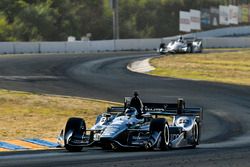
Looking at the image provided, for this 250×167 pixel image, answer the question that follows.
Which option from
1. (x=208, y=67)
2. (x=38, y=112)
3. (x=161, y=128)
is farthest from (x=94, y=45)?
(x=161, y=128)

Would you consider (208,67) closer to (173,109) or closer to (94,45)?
(94,45)

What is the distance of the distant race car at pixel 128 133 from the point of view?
13406mm

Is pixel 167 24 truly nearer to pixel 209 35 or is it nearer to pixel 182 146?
pixel 209 35

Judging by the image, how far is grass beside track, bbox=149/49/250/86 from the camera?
39.5 meters

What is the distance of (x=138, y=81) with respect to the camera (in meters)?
35.8

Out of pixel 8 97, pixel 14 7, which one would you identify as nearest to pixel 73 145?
pixel 8 97

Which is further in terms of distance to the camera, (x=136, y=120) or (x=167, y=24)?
(x=167, y=24)

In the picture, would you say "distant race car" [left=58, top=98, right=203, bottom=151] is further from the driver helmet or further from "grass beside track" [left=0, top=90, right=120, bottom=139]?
"grass beside track" [left=0, top=90, right=120, bottom=139]

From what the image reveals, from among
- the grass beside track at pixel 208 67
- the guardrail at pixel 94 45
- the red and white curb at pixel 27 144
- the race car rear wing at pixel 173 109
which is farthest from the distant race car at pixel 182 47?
the race car rear wing at pixel 173 109

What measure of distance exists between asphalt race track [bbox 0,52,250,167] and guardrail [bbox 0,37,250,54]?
8.00 meters

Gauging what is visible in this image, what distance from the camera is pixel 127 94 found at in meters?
29.6

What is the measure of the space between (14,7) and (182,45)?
36512 millimetres

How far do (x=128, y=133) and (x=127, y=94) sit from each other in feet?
52.1

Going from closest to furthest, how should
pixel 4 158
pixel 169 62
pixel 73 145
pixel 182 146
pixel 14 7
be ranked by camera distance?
pixel 4 158 < pixel 73 145 < pixel 182 146 < pixel 169 62 < pixel 14 7
